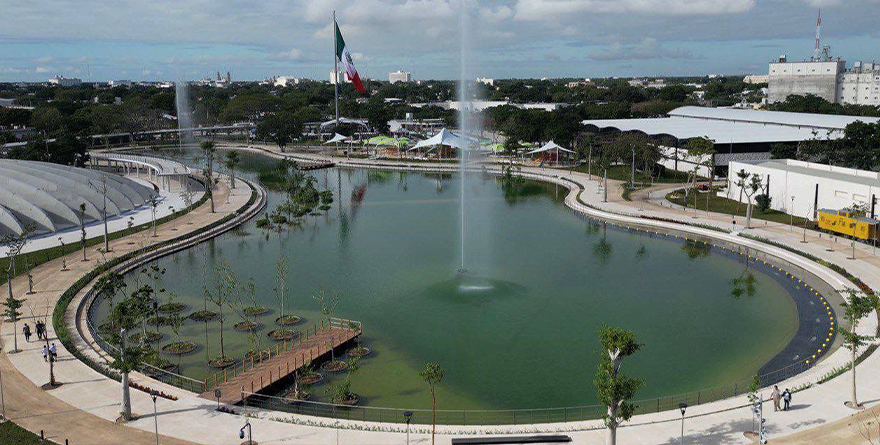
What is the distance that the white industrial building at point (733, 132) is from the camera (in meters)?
76.1

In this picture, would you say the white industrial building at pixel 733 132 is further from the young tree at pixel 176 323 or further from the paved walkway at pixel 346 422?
the young tree at pixel 176 323

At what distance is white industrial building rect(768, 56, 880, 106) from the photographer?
481 ft

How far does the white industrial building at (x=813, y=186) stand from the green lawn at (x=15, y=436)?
4670 centimetres

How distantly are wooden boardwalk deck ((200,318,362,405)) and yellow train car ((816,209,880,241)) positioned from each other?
30192mm

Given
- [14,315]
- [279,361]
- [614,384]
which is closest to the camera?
[614,384]

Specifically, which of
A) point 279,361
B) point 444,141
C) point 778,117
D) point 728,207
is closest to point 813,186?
point 728,207

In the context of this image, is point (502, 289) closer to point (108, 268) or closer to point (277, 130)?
point (108, 268)

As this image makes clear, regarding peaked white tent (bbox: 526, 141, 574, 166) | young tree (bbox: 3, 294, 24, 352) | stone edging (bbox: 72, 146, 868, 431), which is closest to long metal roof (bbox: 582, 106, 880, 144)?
peaked white tent (bbox: 526, 141, 574, 166)

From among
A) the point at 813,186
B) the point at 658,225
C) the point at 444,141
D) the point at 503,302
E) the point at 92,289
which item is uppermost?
the point at 444,141

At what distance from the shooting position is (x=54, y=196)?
51.4 meters

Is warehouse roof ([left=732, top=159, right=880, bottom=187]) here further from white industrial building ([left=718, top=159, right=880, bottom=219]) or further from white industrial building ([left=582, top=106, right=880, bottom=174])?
white industrial building ([left=582, top=106, right=880, bottom=174])

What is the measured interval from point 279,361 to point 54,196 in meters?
32.8

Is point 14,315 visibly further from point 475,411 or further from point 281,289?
point 475,411

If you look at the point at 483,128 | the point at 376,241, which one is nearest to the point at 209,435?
the point at 376,241
